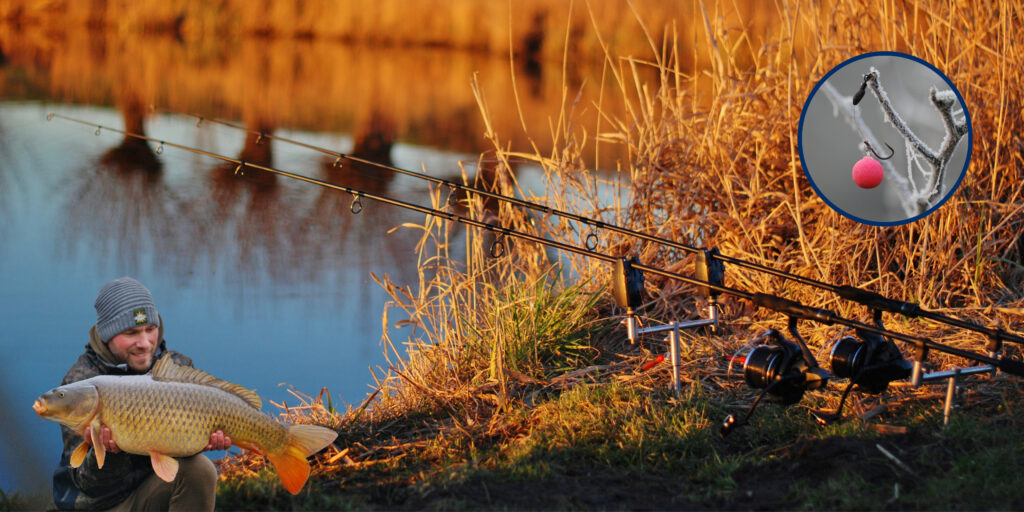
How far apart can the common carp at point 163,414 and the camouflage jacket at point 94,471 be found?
0.08 m

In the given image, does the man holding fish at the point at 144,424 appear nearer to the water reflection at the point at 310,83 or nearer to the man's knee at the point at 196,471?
the man's knee at the point at 196,471

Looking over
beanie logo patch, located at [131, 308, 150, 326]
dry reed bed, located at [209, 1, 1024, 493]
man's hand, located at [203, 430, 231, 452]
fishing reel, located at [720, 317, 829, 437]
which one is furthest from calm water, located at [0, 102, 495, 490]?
fishing reel, located at [720, 317, 829, 437]

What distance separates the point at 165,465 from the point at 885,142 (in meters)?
2.49

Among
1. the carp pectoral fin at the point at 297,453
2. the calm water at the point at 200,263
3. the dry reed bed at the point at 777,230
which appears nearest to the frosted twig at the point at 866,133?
the dry reed bed at the point at 777,230

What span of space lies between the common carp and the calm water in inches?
72.3

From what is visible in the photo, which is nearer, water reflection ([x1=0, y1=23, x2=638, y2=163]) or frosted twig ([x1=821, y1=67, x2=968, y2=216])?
frosted twig ([x1=821, y1=67, x2=968, y2=216])

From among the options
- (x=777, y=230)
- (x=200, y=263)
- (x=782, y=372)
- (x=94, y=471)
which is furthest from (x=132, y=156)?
(x=782, y=372)

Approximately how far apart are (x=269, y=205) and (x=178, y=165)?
1.76m

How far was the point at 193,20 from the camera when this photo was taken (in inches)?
677

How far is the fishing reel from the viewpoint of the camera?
283cm

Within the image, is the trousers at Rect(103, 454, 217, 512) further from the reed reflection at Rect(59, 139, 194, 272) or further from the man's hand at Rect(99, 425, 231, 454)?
the reed reflection at Rect(59, 139, 194, 272)

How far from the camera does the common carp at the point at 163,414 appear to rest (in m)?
2.20

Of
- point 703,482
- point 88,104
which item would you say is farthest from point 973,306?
point 88,104

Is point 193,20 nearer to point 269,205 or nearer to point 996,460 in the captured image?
point 269,205
